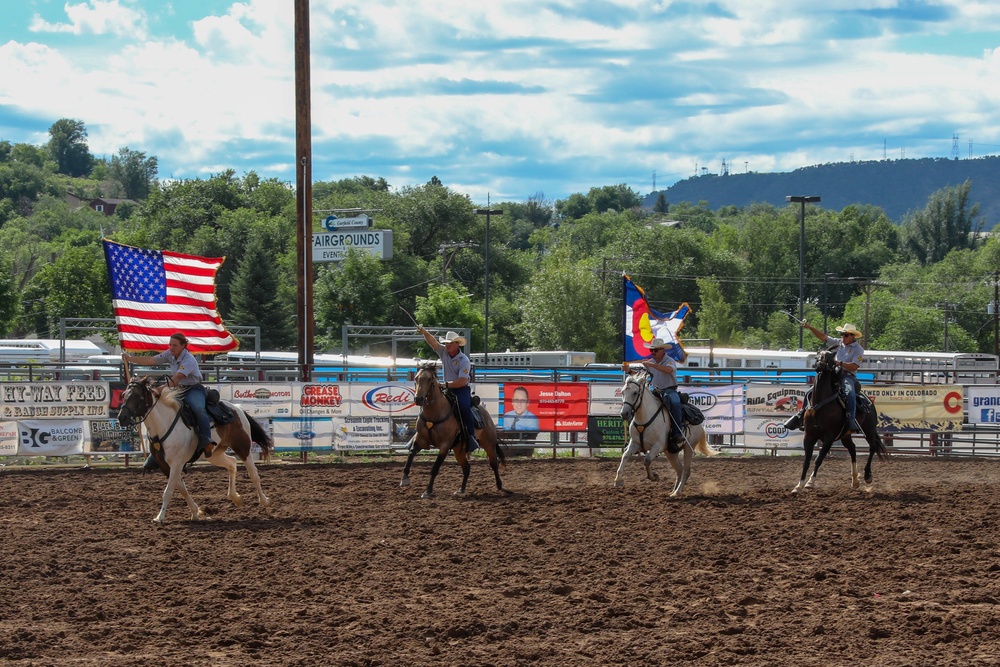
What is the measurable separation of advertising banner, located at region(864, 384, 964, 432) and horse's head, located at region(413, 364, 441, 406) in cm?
1154

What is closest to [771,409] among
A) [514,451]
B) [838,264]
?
[514,451]

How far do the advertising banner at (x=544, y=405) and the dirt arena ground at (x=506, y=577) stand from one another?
5.97m

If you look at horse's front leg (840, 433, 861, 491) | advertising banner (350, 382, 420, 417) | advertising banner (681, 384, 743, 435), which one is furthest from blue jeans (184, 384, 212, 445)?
advertising banner (681, 384, 743, 435)

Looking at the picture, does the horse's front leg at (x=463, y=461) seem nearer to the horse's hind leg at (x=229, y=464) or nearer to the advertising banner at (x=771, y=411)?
the horse's hind leg at (x=229, y=464)

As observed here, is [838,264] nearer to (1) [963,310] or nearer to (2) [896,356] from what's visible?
(1) [963,310]

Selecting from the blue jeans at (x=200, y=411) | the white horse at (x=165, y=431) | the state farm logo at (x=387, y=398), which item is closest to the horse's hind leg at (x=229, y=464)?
the white horse at (x=165, y=431)

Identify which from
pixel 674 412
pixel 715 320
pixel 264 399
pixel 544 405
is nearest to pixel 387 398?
pixel 264 399

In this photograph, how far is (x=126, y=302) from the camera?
1919 cm

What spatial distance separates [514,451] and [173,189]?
84656mm

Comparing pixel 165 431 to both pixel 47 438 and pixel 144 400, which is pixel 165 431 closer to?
pixel 144 400

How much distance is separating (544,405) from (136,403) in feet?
35.4

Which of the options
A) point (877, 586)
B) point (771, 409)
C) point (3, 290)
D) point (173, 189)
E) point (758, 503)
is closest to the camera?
point (877, 586)

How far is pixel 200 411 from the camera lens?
1330 centimetres

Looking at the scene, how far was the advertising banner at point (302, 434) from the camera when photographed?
20.7m
